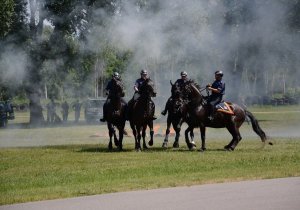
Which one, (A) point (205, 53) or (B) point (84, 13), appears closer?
(B) point (84, 13)

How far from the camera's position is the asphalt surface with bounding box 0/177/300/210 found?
10.8 m

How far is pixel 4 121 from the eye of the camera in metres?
52.0

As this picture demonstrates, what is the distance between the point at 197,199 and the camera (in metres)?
11.4

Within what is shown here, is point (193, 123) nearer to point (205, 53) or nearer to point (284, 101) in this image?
point (205, 53)

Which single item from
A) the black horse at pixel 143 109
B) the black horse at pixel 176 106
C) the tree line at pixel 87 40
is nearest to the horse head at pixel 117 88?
the black horse at pixel 143 109

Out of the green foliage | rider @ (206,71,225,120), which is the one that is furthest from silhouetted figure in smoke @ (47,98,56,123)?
rider @ (206,71,225,120)

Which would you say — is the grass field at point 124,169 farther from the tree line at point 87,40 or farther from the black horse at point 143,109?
the tree line at point 87,40

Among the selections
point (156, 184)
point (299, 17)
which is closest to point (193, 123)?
point (156, 184)

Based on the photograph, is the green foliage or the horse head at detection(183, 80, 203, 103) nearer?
the horse head at detection(183, 80, 203, 103)

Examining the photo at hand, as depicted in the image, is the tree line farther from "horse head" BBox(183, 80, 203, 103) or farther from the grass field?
the grass field

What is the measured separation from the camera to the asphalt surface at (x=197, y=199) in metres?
10.8

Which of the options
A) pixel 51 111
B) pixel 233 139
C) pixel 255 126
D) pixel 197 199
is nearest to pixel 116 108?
pixel 233 139

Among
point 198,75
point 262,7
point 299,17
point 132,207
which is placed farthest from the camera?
point 198,75

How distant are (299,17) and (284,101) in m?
49.9
